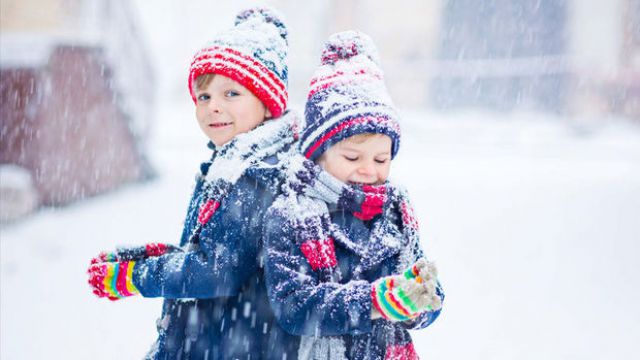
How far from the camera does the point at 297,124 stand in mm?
2051

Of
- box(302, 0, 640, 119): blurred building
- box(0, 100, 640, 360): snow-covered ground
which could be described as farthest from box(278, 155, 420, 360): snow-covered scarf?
box(302, 0, 640, 119): blurred building

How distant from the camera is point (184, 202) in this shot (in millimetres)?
7066

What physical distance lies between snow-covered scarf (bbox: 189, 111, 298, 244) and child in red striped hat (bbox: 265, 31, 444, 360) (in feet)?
0.35

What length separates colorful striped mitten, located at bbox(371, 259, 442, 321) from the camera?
1.40 metres

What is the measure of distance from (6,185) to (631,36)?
1483cm

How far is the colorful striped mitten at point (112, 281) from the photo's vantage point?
1.79 meters

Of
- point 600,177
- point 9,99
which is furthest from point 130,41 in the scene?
point 600,177

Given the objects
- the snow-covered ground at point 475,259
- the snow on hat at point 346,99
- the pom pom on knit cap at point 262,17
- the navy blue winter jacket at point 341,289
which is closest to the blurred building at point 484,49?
the snow-covered ground at point 475,259

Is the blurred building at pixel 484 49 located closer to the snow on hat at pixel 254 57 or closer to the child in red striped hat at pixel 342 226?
the snow on hat at pixel 254 57

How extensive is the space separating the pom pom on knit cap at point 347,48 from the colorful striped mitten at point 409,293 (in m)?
0.72

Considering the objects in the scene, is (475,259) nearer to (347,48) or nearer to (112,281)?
(347,48)

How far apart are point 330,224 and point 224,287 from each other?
364mm

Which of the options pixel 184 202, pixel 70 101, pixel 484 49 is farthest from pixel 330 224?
pixel 484 49

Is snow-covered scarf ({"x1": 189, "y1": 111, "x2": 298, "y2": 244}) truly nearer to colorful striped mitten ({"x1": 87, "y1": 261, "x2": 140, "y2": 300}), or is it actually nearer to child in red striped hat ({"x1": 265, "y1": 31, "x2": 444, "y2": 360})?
child in red striped hat ({"x1": 265, "y1": 31, "x2": 444, "y2": 360})
